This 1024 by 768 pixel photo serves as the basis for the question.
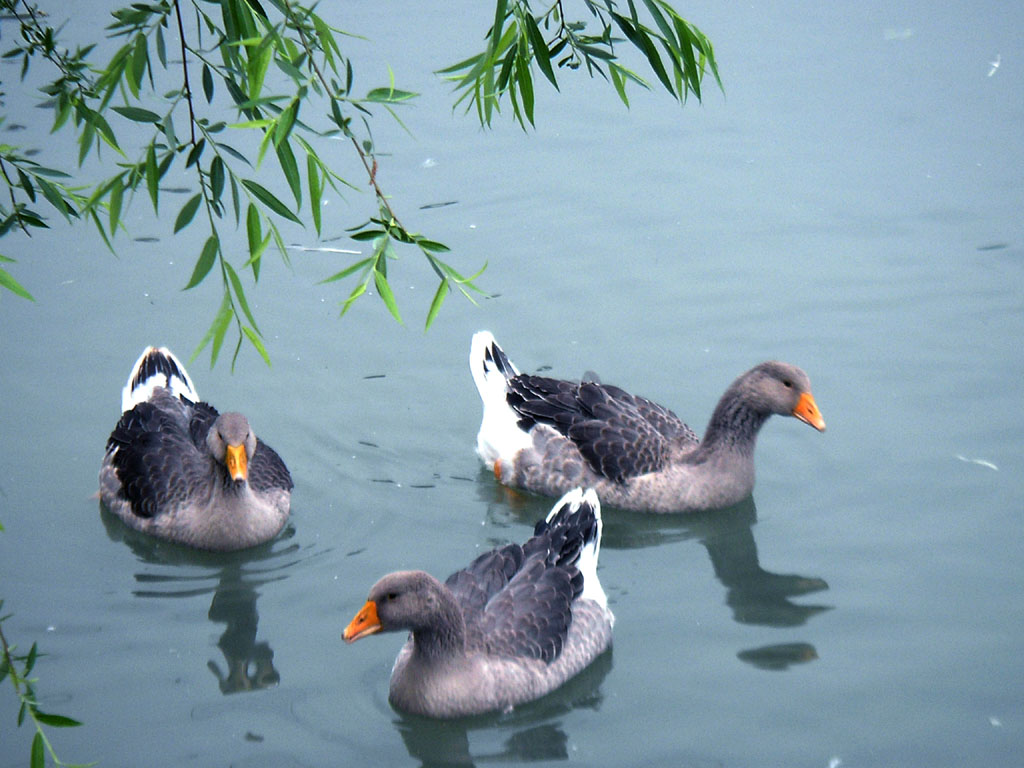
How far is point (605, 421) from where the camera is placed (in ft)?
29.4

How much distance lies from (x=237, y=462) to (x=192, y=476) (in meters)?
0.74

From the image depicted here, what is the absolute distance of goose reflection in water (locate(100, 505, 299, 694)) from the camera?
7.19 m

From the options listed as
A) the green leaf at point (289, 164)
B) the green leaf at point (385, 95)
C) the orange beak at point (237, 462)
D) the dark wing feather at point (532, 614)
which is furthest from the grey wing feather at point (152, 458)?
the green leaf at point (385, 95)

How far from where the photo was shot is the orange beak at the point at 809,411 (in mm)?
8391

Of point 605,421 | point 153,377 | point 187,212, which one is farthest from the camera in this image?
point 153,377

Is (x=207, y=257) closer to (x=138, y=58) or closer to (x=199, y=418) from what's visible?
(x=138, y=58)

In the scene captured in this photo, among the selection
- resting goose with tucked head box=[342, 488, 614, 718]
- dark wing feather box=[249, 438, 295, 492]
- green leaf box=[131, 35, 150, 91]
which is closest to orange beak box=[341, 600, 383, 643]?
resting goose with tucked head box=[342, 488, 614, 718]

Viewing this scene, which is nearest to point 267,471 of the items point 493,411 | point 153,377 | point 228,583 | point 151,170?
point 228,583

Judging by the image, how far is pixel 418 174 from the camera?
43.4 feet

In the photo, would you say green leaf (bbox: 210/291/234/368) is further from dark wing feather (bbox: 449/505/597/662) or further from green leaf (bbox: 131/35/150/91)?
dark wing feather (bbox: 449/505/597/662)

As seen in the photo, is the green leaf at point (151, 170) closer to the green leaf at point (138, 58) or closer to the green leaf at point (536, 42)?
the green leaf at point (138, 58)

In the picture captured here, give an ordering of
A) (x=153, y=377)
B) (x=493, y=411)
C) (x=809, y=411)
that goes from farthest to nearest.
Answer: (x=153, y=377), (x=493, y=411), (x=809, y=411)

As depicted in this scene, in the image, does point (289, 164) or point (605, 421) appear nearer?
point (289, 164)

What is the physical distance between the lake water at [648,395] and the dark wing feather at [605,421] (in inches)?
16.1
